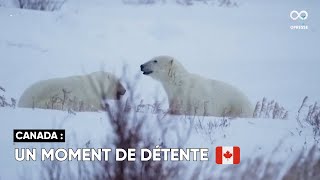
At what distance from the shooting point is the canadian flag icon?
402cm

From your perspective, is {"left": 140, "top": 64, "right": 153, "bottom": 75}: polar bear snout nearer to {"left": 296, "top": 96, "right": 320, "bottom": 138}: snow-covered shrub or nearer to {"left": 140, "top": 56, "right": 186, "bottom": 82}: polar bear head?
{"left": 140, "top": 56, "right": 186, "bottom": 82}: polar bear head

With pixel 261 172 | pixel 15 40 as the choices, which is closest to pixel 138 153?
pixel 261 172

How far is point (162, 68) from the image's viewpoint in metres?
4.14

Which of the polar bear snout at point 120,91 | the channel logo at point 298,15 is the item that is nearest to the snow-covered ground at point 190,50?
the channel logo at point 298,15

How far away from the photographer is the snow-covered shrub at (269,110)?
4.13m

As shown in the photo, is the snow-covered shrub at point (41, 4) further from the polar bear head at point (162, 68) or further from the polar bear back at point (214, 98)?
the polar bear back at point (214, 98)


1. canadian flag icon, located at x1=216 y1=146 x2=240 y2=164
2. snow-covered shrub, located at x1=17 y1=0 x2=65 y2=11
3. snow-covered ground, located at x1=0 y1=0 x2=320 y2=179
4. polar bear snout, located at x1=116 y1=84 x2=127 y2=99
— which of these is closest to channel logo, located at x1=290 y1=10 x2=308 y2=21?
snow-covered ground, located at x1=0 y1=0 x2=320 y2=179

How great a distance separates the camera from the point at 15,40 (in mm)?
4059

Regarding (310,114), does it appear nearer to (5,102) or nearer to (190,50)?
(190,50)

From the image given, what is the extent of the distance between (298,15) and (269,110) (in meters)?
0.54

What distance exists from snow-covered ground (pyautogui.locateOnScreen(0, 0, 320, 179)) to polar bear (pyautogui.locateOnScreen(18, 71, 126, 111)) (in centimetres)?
4

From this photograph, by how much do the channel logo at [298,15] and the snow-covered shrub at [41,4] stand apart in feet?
4.10

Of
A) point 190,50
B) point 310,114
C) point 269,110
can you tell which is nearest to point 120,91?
point 190,50

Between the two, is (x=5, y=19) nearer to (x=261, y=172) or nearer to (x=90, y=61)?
(x=90, y=61)
